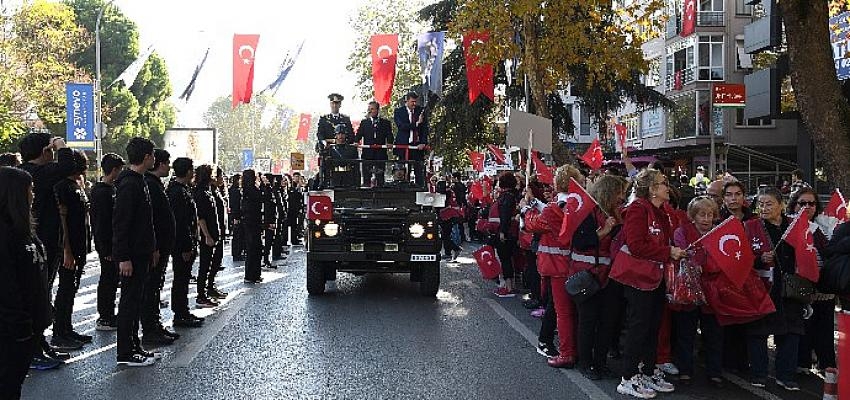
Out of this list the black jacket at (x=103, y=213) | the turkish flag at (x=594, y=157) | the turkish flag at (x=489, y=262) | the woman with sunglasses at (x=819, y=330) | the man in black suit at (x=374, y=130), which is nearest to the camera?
the woman with sunglasses at (x=819, y=330)

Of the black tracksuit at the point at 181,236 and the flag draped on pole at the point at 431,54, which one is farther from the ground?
the flag draped on pole at the point at 431,54

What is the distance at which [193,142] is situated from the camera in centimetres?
4409

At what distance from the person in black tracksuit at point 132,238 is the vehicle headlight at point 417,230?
5.20 m

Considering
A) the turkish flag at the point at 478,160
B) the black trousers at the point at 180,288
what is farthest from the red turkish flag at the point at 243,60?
the black trousers at the point at 180,288

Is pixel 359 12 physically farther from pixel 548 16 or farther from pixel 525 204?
pixel 525 204

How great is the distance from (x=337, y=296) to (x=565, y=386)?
254 inches

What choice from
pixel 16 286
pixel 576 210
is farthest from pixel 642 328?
pixel 16 286

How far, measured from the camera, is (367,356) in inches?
341

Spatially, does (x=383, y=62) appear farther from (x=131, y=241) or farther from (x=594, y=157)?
(x=131, y=241)

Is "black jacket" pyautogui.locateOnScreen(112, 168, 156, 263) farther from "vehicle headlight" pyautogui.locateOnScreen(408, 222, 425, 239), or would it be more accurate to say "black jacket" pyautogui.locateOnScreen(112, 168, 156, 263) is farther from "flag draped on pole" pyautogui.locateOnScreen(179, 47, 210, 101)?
"flag draped on pole" pyautogui.locateOnScreen(179, 47, 210, 101)

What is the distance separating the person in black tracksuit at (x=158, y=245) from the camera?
8.57 metres

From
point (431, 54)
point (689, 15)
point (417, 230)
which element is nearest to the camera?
point (417, 230)

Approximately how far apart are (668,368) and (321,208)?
6365mm

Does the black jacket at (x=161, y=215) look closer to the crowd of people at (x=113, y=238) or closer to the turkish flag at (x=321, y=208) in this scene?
the crowd of people at (x=113, y=238)
